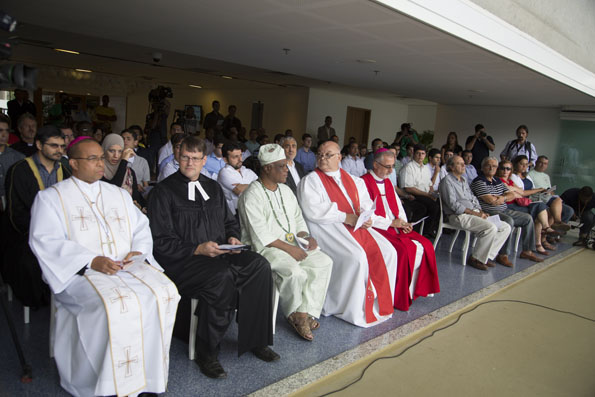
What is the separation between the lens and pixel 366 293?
12.6ft

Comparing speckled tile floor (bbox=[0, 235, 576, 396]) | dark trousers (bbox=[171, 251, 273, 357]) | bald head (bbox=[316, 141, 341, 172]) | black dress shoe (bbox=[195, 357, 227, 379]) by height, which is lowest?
speckled tile floor (bbox=[0, 235, 576, 396])

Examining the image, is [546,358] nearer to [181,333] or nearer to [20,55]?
[181,333]

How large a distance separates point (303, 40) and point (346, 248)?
134 inches

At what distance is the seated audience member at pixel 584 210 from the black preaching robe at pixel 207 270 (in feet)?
23.7

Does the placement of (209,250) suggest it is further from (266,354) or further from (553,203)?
(553,203)

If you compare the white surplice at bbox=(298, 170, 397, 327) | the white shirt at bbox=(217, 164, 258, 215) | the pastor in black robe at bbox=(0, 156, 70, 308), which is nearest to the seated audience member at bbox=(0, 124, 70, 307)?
the pastor in black robe at bbox=(0, 156, 70, 308)

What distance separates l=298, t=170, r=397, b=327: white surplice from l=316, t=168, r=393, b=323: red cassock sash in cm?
5

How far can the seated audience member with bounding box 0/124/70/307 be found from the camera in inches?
123

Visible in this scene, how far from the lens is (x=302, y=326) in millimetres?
3463

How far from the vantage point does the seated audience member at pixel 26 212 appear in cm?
313

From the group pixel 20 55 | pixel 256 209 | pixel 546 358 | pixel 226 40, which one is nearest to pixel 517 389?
pixel 546 358

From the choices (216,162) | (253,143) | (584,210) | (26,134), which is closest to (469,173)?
(584,210)

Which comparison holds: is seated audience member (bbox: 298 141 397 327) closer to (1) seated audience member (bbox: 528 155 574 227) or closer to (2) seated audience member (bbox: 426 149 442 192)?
(2) seated audience member (bbox: 426 149 442 192)

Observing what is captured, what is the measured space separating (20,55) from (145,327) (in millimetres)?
12883
